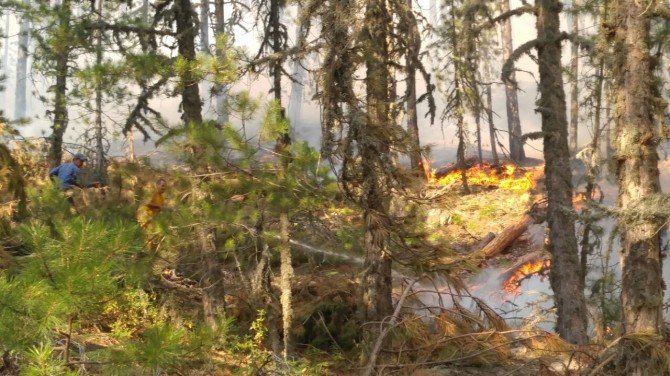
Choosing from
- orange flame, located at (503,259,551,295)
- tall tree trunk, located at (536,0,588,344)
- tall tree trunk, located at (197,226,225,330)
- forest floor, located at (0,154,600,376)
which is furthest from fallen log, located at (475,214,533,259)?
tall tree trunk, located at (197,226,225,330)

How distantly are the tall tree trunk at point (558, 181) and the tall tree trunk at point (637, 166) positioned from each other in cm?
436

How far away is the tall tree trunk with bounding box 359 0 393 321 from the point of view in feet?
25.5

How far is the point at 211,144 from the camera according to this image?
7941mm

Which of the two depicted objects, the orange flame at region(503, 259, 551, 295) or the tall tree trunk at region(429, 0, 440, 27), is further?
the tall tree trunk at region(429, 0, 440, 27)

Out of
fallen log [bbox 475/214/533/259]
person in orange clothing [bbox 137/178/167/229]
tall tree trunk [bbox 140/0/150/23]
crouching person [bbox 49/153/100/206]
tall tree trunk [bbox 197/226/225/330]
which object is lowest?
fallen log [bbox 475/214/533/259]

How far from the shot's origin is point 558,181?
11.1 m

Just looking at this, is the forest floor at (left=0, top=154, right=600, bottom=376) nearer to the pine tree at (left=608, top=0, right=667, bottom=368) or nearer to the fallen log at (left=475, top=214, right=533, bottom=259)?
the pine tree at (left=608, top=0, right=667, bottom=368)

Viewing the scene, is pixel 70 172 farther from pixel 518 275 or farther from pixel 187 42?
pixel 518 275

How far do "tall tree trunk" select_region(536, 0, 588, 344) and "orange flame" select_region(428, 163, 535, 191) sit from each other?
909 centimetres

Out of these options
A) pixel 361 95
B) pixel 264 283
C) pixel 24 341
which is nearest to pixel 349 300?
pixel 264 283

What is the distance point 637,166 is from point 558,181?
4654mm

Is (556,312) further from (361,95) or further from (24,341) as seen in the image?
(24,341)

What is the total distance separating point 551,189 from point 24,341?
30.4ft

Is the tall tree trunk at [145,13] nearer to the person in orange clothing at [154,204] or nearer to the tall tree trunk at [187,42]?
the tall tree trunk at [187,42]
